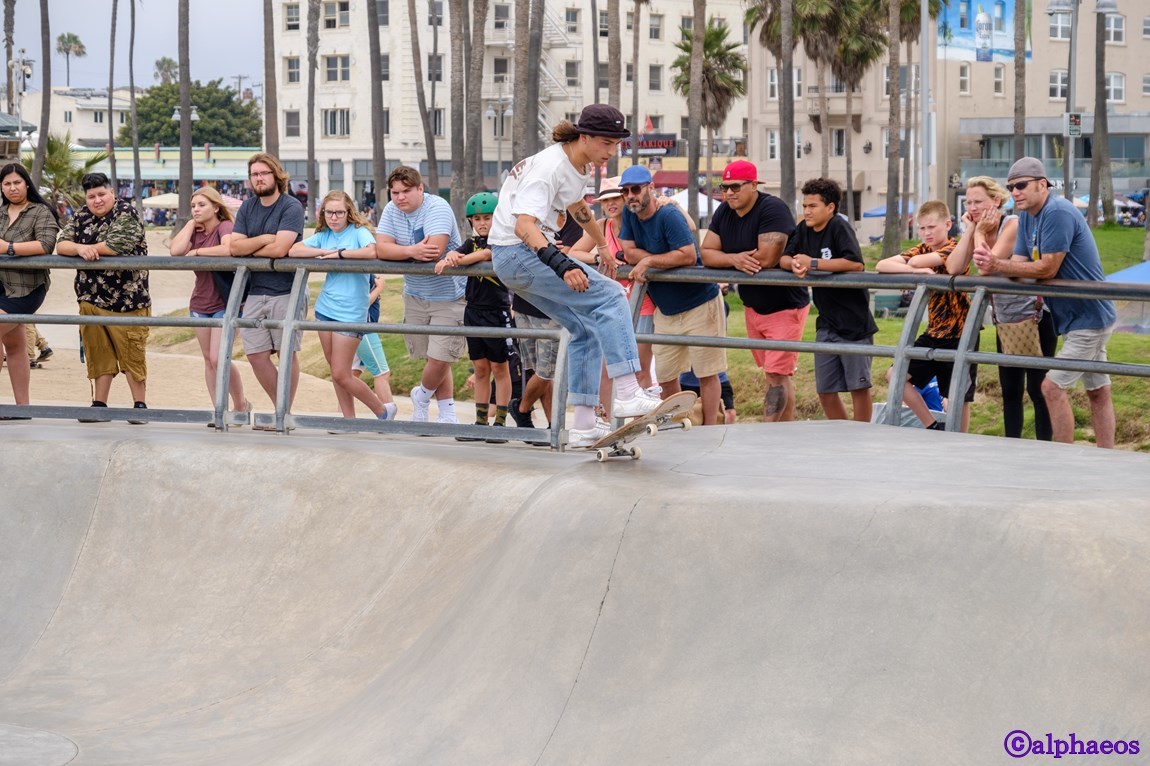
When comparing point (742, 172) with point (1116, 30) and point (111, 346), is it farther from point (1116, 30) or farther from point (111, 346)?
point (1116, 30)

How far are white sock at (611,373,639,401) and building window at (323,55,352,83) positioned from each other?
7581 cm

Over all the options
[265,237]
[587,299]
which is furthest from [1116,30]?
[587,299]

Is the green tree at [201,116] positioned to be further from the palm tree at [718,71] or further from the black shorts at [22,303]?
the black shorts at [22,303]

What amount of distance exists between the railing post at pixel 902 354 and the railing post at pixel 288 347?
360 centimetres

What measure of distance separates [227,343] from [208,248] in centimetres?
122

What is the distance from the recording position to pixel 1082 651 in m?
4.27

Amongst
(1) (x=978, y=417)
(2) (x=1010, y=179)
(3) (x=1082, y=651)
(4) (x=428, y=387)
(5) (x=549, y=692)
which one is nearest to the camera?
(3) (x=1082, y=651)

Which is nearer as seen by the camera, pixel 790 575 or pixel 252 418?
pixel 790 575

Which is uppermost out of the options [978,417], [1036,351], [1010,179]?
[1010,179]

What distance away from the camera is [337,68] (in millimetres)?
79375

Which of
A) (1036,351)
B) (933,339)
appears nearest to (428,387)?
(933,339)

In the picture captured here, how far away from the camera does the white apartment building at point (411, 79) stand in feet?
256

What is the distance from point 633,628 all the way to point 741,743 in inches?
30.8

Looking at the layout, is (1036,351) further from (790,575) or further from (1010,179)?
(790,575)
